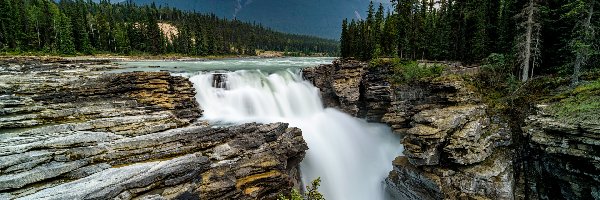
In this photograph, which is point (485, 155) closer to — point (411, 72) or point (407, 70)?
point (411, 72)

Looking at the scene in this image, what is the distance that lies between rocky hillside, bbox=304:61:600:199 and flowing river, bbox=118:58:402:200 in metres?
3.53

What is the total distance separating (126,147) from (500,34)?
34094 millimetres

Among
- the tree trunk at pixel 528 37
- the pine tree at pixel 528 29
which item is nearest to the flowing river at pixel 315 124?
the tree trunk at pixel 528 37

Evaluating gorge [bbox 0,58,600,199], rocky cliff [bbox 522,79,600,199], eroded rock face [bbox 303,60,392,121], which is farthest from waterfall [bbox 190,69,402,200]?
rocky cliff [bbox 522,79,600,199]

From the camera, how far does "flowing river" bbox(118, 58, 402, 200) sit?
23266 mm

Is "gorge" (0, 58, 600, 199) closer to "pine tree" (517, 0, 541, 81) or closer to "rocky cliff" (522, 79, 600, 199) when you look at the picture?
"rocky cliff" (522, 79, 600, 199)

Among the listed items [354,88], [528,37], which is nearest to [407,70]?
[354,88]

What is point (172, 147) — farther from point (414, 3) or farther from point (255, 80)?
point (414, 3)

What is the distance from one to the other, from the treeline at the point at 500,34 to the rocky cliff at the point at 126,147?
61.4ft

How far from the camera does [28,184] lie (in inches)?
484

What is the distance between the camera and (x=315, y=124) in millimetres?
28344

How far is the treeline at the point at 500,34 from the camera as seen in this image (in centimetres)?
2103

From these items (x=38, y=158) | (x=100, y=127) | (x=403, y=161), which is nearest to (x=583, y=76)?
(x=403, y=161)

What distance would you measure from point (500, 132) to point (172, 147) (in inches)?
764
